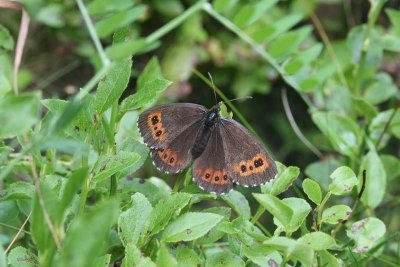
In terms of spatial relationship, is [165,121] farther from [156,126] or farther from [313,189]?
[313,189]

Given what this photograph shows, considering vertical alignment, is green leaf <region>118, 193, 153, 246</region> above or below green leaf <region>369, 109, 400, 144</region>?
above

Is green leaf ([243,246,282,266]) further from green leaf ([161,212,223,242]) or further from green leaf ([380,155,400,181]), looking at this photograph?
green leaf ([380,155,400,181])

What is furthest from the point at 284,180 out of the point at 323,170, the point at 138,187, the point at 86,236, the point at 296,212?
the point at 323,170

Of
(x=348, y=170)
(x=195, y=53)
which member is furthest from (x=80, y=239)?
(x=195, y=53)

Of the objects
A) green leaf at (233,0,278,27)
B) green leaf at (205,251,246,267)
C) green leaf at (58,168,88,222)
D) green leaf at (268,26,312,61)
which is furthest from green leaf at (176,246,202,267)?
green leaf at (268,26,312,61)

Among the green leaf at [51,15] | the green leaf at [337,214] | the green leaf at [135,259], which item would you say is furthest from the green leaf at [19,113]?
the green leaf at [51,15]

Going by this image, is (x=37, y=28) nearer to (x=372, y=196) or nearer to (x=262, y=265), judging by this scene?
(x=372, y=196)
